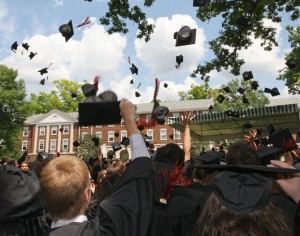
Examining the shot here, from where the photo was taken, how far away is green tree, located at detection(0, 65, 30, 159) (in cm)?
3897

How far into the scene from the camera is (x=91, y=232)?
1884mm

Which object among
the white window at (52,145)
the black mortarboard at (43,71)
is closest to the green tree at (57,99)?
the white window at (52,145)

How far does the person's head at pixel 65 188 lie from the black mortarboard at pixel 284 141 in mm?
3650

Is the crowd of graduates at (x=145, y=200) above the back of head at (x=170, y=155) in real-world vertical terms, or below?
below

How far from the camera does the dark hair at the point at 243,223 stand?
4.25 feet

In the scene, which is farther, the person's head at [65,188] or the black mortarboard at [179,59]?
the black mortarboard at [179,59]

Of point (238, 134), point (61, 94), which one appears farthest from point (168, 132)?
point (238, 134)

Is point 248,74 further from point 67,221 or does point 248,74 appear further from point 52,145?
point 52,145

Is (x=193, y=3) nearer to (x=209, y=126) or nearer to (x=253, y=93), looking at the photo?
(x=209, y=126)

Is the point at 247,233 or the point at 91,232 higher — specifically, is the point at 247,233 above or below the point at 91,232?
above

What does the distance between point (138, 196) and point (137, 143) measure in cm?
31

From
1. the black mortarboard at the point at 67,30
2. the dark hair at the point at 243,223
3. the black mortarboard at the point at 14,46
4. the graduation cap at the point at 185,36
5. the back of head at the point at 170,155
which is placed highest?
the black mortarboard at the point at 14,46

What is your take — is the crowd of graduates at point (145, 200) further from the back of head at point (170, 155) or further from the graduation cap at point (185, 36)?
the graduation cap at point (185, 36)

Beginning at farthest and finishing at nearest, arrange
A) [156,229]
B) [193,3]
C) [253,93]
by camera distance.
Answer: [253,93]
[193,3]
[156,229]
